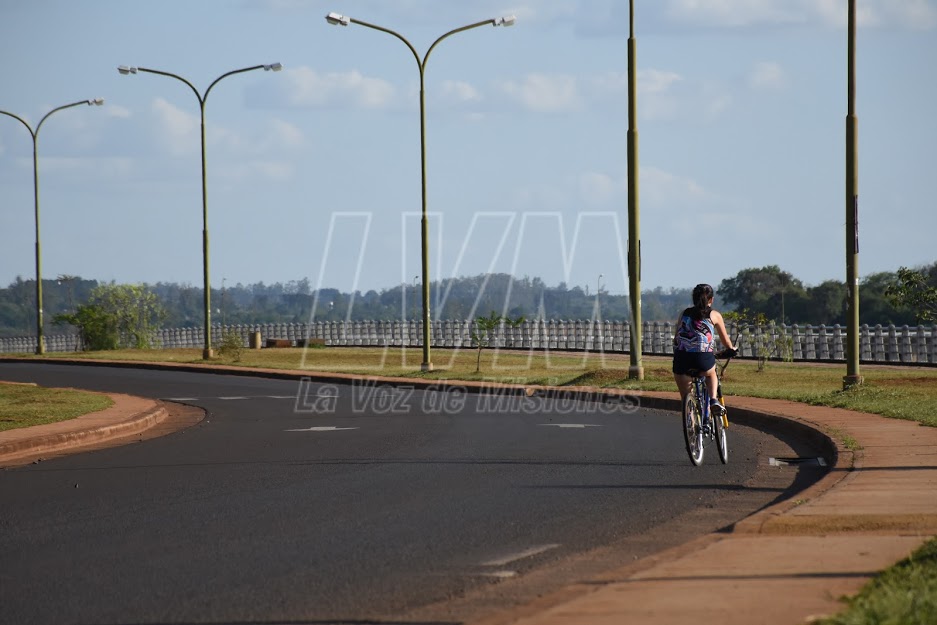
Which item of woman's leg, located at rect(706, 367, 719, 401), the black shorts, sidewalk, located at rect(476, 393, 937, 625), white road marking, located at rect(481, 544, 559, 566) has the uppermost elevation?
the black shorts

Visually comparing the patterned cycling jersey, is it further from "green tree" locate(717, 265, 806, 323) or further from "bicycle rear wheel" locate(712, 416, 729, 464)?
"green tree" locate(717, 265, 806, 323)

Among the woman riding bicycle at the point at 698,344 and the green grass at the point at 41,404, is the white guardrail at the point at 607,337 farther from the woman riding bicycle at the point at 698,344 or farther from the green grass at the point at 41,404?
the woman riding bicycle at the point at 698,344

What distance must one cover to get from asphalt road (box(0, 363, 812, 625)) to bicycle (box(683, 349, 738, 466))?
10.5 inches

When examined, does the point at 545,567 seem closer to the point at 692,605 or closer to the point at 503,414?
the point at 692,605

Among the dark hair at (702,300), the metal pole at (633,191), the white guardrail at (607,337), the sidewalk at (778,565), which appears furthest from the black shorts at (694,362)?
the white guardrail at (607,337)

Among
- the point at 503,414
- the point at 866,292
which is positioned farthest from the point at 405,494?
the point at 866,292

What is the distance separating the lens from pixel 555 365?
44812 millimetres

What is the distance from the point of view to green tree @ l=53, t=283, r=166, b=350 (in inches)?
2825

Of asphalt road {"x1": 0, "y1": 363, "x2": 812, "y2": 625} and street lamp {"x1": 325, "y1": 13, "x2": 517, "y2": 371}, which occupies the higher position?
street lamp {"x1": 325, "y1": 13, "x2": 517, "y2": 371}

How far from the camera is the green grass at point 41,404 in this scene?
21.3 metres

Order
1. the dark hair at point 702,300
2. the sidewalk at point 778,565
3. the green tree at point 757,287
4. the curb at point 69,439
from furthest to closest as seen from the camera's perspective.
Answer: the green tree at point 757,287 < the curb at point 69,439 < the dark hair at point 702,300 < the sidewalk at point 778,565

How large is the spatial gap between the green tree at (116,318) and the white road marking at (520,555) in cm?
6448

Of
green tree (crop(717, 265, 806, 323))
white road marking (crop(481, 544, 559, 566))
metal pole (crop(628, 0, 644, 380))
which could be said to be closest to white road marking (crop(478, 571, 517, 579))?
white road marking (crop(481, 544, 559, 566))

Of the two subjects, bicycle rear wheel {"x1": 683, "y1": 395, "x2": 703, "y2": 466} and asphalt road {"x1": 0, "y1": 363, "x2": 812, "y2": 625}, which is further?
bicycle rear wheel {"x1": 683, "y1": 395, "x2": 703, "y2": 466}
